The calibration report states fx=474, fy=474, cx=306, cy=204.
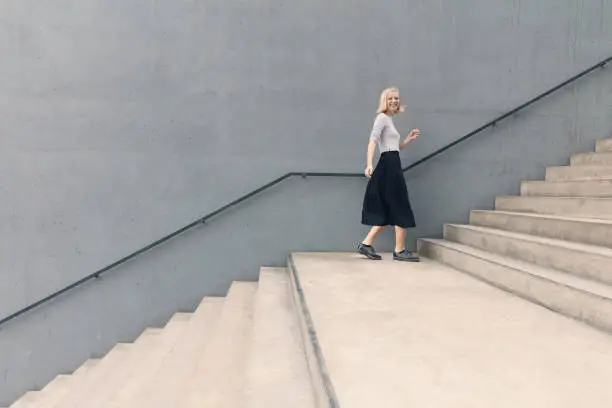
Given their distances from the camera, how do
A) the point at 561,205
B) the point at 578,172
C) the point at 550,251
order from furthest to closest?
the point at 578,172 → the point at 561,205 → the point at 550,251

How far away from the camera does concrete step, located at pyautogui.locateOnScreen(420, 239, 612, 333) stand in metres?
2.03

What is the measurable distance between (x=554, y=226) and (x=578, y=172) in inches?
49.3

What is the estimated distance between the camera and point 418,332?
1.97 metres

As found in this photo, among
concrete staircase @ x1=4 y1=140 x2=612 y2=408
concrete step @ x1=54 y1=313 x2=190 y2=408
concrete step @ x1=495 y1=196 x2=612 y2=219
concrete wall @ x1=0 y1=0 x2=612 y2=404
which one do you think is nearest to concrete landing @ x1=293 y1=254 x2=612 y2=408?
concrete staircase @ x1=4 y1=140 x2=612 y2=408

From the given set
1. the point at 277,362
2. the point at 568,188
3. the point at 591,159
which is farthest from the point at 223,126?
A: the point at 591,159

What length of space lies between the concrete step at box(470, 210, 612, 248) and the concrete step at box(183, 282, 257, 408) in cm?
200

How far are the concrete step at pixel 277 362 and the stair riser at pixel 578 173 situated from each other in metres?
2.63

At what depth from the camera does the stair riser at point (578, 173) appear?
3.73 meters

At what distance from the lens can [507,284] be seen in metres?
2.73

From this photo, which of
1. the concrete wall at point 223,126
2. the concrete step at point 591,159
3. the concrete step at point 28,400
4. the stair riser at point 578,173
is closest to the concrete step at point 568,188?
the stair riser at point 578,173

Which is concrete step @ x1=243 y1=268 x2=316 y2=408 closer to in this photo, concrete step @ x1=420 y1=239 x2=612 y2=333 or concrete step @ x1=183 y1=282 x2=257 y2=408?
concrete step @ x1=183 y1=282 x2=257 y2=408

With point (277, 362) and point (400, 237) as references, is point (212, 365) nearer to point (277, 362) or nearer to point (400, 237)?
point (277, 362)

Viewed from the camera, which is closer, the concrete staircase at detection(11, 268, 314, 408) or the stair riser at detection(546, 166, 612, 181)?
the concrete staircase at detection(11, 268, 314, 408)

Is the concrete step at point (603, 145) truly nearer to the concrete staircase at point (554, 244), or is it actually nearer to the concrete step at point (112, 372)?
the concrete staircase at point (554, 244)
